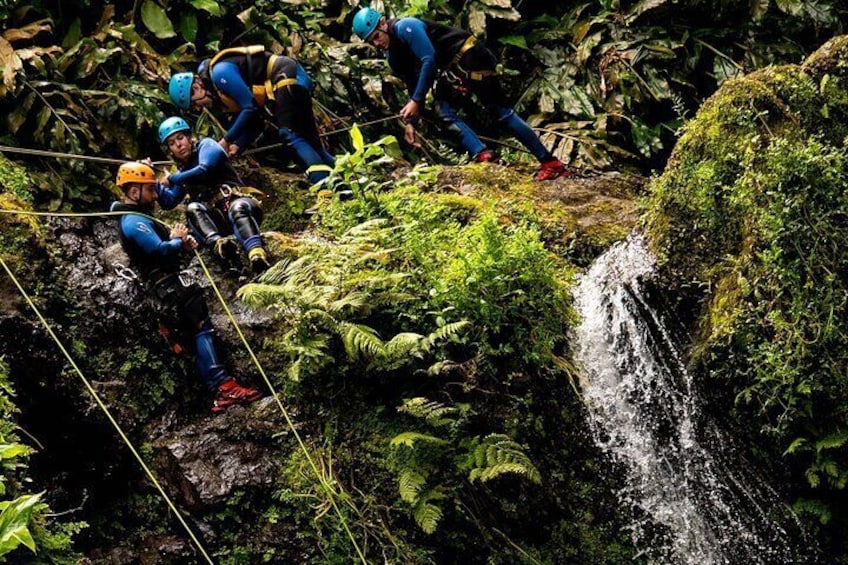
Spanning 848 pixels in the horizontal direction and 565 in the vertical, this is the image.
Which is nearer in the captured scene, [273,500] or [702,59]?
[273,500]

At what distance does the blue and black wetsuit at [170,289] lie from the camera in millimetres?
5559

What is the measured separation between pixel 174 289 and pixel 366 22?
3.27 m

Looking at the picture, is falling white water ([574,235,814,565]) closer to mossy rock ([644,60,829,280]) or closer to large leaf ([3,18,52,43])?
mossy rock ([644,60,829,280])

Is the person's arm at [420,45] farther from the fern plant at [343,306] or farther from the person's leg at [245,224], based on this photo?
the fern plant at [343,306]

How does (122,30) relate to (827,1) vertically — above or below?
below

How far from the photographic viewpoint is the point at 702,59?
32.1 feet

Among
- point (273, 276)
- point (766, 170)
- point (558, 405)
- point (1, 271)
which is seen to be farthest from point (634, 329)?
point (1, 271)

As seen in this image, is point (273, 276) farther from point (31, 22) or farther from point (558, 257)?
point (31, 22)

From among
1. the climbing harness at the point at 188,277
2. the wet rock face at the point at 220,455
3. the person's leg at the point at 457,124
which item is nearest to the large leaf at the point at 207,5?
the person's leg at the point at 457,124

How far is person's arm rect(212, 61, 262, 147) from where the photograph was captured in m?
6.82

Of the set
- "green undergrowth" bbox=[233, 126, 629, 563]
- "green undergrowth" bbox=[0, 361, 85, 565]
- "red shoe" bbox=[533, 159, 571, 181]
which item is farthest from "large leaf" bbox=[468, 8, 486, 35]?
"green undergrowth" bbox=[0, 361, 85, 565]

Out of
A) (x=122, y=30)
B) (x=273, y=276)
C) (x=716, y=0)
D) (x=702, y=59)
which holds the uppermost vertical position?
(x=716, y=0)

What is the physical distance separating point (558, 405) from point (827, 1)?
6.99 m

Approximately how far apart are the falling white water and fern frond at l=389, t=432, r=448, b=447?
110 centimetres
